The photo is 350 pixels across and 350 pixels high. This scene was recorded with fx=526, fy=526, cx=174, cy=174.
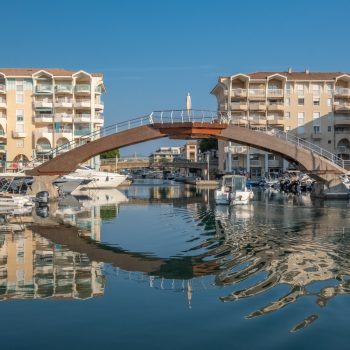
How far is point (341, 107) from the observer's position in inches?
4050

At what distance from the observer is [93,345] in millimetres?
9844

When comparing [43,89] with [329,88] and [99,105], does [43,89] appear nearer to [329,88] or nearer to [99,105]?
[99,105]

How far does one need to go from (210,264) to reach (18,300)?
6.81 m

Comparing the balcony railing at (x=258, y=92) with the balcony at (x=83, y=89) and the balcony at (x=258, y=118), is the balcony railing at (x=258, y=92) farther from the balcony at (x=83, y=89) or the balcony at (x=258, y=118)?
the balcony at (x=83, y=89)

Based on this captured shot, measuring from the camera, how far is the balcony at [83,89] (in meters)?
94.9


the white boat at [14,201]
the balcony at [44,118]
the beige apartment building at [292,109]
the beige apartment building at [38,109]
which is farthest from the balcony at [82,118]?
the white boat at [14,201]

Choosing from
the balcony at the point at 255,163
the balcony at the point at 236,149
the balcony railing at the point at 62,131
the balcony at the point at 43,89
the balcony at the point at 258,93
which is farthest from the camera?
the balcony at the point at 255,163

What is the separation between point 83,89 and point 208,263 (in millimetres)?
81442

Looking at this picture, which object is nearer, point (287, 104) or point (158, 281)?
point (158, 281)

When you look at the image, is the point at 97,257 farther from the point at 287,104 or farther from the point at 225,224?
the point at 287,104

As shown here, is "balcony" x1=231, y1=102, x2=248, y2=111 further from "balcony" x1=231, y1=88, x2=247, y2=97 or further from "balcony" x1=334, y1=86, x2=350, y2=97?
"balcony" x1=334, y1=86, x2=350, y2=97

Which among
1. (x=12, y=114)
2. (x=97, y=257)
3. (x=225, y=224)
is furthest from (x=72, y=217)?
(x=12, y=114)

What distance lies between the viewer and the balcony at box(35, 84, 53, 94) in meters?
94.7

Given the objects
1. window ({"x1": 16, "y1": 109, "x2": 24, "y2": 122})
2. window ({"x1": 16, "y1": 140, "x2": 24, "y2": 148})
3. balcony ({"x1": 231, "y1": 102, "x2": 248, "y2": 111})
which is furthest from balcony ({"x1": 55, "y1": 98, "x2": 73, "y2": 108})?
balcony ({"x1": 231, "y1": 102, "x2": 248, "y2": 111})
